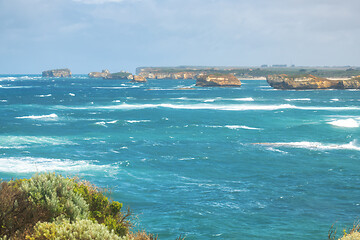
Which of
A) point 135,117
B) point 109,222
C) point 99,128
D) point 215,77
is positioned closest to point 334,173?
point 109,222

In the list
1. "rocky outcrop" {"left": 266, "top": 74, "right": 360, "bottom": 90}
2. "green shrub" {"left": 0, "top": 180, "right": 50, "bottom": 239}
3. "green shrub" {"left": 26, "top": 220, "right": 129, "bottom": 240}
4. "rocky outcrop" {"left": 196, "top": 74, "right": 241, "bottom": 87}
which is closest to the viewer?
"green shrub" {"left": 26, "top": 220, "right": 129, "bottom": 240}

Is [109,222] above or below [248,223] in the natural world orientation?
above

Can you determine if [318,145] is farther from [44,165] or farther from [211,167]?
[44,165]

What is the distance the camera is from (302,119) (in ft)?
242

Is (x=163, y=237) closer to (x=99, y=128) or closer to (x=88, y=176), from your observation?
(x=88, y=176)

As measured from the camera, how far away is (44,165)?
37844mm

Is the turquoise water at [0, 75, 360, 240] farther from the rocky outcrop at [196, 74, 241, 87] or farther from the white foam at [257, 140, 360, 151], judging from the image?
the rocky outcrop at [196, 74, 241, 87]

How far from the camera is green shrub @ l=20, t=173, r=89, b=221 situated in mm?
13188

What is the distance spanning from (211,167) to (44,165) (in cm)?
1541

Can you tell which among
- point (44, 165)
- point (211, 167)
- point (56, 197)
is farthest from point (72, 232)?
point (44, 165)

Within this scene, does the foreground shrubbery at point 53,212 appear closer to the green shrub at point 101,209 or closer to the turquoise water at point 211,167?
the green shrub at point 101,209

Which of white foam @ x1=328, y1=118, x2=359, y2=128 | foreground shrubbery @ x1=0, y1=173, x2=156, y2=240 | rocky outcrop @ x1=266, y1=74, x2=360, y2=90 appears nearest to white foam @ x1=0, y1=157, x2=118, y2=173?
foreground shrubbery @ x1=0, y1=173, x2=156, y2=240

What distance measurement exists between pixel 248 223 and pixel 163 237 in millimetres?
5434

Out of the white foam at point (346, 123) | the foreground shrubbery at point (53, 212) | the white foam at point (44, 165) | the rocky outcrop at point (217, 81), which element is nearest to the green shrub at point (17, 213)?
the foreground shrubbery at point (53, 212)
